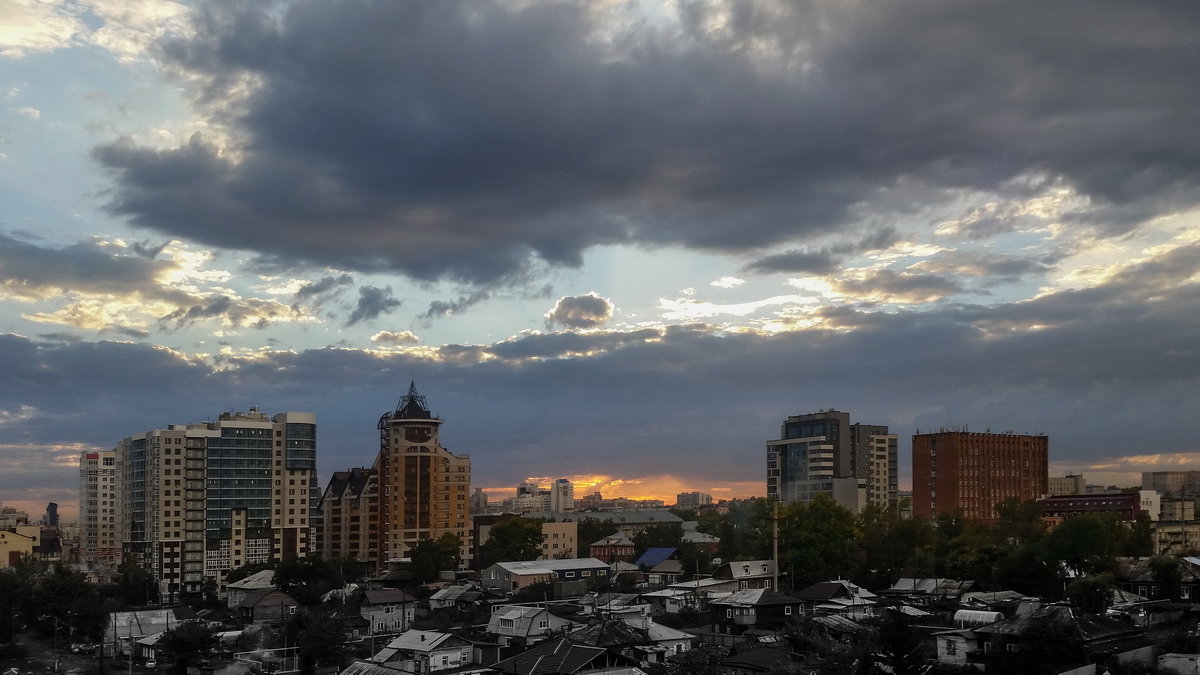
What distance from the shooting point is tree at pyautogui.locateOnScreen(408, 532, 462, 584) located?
58219mm

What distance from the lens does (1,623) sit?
45969mm

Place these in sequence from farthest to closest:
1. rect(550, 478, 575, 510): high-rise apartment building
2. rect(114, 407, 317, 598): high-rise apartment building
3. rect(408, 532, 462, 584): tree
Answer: rect(550, 478, 575, 510): high-rise apartment building < rect(114, 407, 317, 598): high-rise apartment building < rect(408, 532, 462, 584): tree

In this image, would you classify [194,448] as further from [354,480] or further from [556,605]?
[556,605]

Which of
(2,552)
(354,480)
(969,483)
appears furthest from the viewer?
(969,483)

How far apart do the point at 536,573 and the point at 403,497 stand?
21.1 meters

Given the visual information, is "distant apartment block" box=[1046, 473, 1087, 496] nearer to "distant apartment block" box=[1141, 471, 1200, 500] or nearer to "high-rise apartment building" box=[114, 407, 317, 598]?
"distant apartment block" box=[1141, 471, 1200, 500]

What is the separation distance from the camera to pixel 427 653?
108 ft

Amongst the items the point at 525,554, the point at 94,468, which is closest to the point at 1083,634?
the point at 525,554

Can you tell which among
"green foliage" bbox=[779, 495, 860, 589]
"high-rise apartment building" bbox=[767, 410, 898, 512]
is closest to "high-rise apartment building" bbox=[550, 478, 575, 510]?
"high-rise apartment building" bbox=[767, 410, 898, 512]

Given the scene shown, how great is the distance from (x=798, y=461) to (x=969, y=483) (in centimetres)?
1712

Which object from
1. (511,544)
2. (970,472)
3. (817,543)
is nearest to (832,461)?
(970,472)

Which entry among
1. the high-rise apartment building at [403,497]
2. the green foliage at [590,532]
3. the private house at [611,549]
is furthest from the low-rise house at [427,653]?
the green foliage at [590,532]

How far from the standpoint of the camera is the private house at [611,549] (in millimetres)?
81988

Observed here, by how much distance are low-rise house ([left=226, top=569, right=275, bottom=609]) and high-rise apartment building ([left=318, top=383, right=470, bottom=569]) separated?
17451 mm
